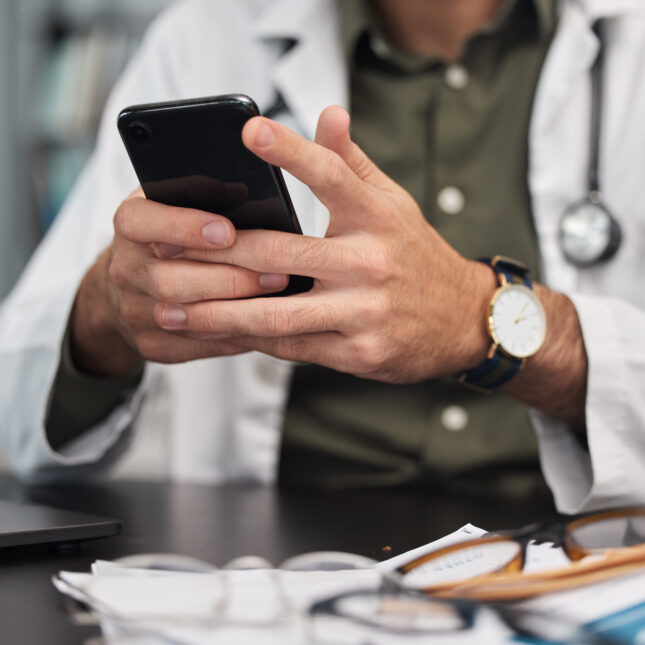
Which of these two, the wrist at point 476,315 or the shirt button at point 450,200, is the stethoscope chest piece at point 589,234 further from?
the wrist at point 476,315

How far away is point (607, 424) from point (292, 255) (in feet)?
1.05

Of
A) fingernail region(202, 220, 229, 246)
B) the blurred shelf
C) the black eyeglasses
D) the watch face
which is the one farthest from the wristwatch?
the blurred shelf

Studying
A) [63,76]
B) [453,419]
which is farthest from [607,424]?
[63,76]

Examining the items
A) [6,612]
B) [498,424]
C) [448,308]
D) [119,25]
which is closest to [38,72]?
[119,25]

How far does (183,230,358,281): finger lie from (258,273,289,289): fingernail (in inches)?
0.7

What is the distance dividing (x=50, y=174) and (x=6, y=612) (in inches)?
73.1

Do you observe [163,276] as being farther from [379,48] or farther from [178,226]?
[379,48]

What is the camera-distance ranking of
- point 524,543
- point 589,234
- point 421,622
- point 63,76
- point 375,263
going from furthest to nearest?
1. point 63,76
2. point 589,234
3. point 375,263
4. point 524,543
5. point 421,622

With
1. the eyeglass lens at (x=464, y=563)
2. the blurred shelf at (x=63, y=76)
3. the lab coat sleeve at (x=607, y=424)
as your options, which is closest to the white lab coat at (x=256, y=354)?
the lab coat sleeve at (x=607, y=424)

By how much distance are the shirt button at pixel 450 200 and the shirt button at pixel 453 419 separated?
22cm

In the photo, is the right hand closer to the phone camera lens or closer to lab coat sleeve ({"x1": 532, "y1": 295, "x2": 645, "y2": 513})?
the phone camera lens

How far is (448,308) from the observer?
0.55 metres

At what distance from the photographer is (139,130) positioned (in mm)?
424

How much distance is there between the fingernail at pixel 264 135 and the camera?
0.41m
